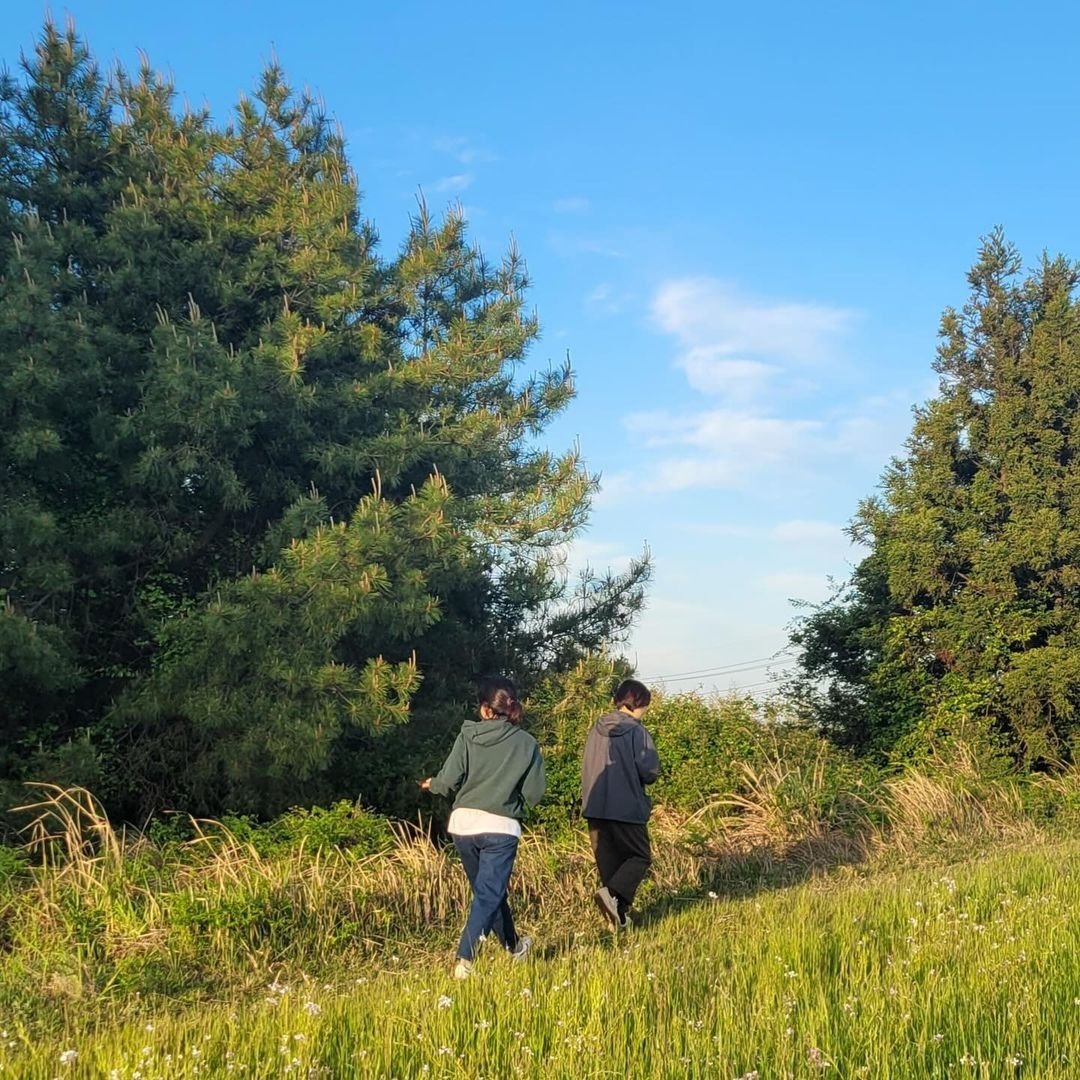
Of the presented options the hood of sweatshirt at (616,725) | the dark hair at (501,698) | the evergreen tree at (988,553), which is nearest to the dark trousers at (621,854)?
the hood of sweatshirt at (616,725)

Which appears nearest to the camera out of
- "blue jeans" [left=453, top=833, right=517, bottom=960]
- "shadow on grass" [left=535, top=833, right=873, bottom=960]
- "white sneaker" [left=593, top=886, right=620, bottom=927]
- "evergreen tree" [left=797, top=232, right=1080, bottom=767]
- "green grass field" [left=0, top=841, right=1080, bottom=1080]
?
"green grass field" [left=0, top=841, right=1080, bottom=1080]

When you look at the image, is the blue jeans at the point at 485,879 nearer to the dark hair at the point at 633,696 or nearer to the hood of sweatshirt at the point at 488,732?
the hood of sweatshirt at the point at 488,732

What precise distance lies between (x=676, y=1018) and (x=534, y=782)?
7.44ft

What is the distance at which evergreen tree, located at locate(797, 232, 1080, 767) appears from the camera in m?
17.8

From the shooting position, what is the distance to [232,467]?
13289 mm

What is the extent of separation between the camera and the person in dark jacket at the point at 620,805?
25.0 feet

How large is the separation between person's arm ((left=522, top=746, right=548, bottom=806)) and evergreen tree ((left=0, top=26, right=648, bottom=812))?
5409 millimetres

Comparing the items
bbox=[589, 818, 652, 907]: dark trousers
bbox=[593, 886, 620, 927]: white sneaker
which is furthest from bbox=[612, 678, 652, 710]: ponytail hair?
bbox=[593, 886, 620, 927]: white sneaker

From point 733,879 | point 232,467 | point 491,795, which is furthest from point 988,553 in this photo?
Answer: point 491,795

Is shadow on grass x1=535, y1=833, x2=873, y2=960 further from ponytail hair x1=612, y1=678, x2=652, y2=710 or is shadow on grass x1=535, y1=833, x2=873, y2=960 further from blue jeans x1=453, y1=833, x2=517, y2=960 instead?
ponytail hair x1=612, y1=678, x2=652, y2=710

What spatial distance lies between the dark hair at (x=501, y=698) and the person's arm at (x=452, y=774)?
0.26 m

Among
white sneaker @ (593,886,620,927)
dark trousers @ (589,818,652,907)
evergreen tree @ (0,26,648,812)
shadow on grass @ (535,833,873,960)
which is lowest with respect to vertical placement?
shadow on grass @ (535,833,873,960)

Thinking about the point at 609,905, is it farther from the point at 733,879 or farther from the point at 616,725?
the point at 733,879

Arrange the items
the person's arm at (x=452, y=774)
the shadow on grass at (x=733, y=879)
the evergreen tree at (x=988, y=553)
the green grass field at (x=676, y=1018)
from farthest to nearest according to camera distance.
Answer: the evergreen tree at (x=988, y=553)
the shadow on grass at (x=733, y=879)
the person's arm at (x=452, y=774)
the green grass field at (x=676, y=1018)
